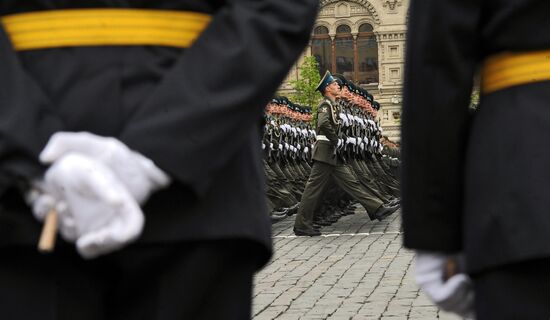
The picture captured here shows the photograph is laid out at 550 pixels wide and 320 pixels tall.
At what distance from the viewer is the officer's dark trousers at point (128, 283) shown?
162cm

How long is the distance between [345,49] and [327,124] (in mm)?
37680

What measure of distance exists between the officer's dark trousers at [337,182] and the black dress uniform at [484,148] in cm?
924

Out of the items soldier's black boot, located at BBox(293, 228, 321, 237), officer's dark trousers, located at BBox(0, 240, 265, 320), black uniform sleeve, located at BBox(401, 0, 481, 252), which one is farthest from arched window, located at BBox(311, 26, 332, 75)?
officer's dark trousers, located at BBox(0, 240, 265, 320)

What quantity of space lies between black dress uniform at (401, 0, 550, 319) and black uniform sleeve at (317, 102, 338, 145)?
973cm

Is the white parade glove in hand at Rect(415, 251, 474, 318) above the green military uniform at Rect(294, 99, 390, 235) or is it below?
above

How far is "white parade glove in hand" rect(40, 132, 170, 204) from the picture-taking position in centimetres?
156

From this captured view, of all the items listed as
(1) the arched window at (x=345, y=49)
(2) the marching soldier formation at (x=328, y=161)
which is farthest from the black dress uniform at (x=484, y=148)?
(1) the arched window at (x=345, y=49)

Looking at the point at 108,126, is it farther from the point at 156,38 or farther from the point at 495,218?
the point at 495,218

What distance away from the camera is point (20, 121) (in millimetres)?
1604

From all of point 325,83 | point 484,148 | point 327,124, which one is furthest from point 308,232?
point 484,148

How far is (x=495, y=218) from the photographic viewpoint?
179cm

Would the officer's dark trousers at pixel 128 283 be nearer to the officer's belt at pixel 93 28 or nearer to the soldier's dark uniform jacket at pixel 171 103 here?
the soldier's dark uniform jacket at pixel 171 103

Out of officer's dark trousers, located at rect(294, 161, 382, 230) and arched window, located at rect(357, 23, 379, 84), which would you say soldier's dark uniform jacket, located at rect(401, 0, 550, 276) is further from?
arched window, located at rect(357, 23, 379, 84)

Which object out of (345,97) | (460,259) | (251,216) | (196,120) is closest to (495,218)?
(460,259)
